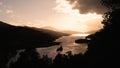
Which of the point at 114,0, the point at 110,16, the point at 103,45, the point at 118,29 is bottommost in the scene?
the point at 103,45

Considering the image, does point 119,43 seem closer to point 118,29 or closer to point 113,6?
point 118,29

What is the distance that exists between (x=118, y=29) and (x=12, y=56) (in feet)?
390

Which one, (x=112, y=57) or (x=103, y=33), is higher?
(x=103, y=33)

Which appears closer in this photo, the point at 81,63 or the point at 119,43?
the point at 119,43

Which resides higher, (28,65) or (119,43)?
(119,43)

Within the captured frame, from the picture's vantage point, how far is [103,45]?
3044cm

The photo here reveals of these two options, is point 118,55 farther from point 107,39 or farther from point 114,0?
point 114,0

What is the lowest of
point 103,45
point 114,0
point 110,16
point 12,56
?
point 12,56

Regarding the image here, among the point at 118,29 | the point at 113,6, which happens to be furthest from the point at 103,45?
the point at 113,6

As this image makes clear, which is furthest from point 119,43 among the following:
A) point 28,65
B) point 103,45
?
point 28,65

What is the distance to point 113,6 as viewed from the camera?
3014cm

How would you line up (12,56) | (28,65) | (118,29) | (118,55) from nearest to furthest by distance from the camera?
(118,55), (118,29), (28,65), (12,56)

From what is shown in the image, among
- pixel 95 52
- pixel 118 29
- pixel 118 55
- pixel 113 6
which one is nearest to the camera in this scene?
pixel 118 55

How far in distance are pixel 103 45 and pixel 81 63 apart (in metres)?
19.0
